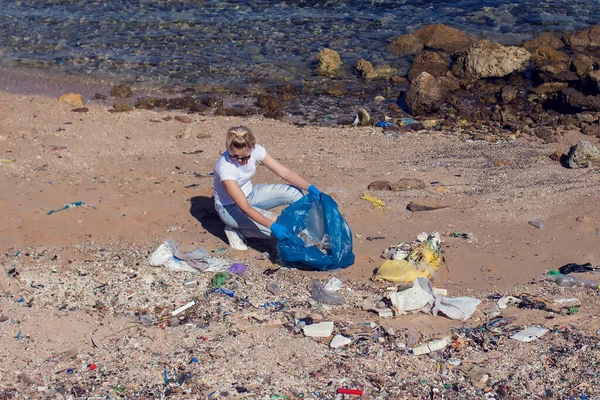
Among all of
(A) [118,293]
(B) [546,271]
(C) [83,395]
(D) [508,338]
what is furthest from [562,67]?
(C) [83,395]

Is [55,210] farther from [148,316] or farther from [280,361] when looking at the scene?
[280,361]

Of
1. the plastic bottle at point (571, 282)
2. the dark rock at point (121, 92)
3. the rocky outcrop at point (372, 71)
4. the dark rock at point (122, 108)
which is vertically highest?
the plastic bottle at point (571, 282)

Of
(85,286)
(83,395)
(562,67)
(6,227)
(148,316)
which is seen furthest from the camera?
(562,67)

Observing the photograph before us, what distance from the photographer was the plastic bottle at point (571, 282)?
5.79 meters

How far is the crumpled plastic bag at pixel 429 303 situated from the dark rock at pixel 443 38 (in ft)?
29.5

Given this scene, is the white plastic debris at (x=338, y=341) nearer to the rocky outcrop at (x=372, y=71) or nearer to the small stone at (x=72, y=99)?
the small stone at (x=72, y=99)

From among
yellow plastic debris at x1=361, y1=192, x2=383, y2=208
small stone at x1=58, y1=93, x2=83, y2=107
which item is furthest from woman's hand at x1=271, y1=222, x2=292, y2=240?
small stone at x1=58, y1=93, x2=83, y2=107

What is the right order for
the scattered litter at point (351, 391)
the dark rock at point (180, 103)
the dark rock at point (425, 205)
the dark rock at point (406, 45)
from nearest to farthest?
the scattered litter at point (351, 391) → the dark rock at point (425, 205) → the dark rock at point (180, 103) → the dark rock at point (406, 45)

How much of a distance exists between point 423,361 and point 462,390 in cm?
36

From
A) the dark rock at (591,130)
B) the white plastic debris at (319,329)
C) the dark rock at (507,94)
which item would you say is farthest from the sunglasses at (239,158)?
the dark rock at (507,94)

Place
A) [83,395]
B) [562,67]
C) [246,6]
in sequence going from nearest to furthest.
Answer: [83,395] → [562,67] → [246,6]

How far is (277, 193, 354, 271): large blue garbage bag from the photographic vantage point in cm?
617

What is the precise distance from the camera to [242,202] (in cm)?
626

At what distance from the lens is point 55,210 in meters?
7.19
